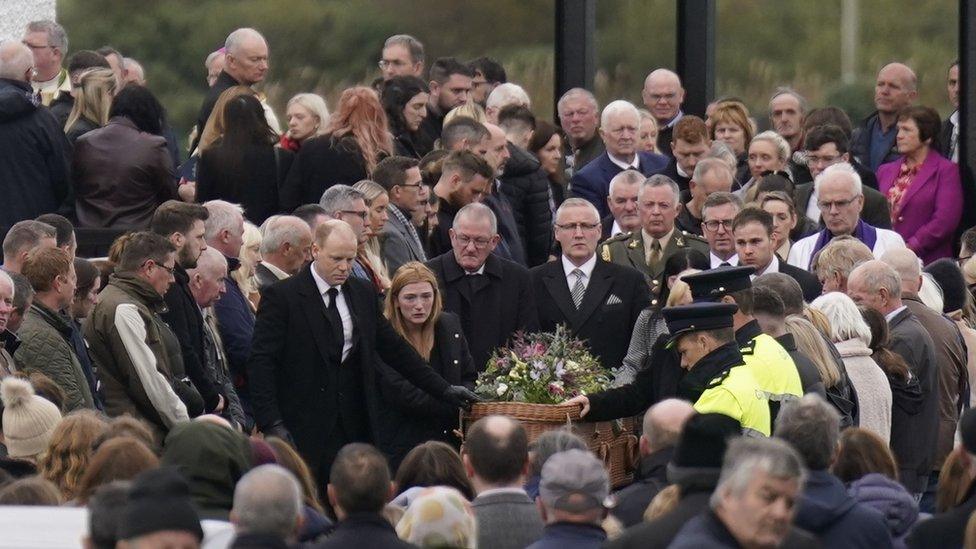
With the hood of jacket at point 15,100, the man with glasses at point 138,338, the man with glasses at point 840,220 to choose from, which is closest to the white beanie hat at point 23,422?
the man with glasses at point 138,338

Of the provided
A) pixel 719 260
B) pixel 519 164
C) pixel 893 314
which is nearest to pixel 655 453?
pixel 893 314

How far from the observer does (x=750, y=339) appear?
10.4m

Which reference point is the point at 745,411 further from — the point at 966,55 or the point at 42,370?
the point at 966,55

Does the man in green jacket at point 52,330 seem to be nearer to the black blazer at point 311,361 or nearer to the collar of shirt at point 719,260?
the black blazer at point 311,361

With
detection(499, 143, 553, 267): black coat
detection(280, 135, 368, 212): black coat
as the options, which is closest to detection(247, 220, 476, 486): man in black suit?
detection(280, 135, 368, 212): black coat

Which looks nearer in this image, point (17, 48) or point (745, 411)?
point (745, 411)

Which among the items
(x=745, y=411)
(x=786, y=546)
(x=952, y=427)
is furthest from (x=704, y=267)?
(x=786, y=546)

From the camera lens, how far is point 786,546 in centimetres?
734

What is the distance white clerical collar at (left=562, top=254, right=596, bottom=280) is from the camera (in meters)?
13.9

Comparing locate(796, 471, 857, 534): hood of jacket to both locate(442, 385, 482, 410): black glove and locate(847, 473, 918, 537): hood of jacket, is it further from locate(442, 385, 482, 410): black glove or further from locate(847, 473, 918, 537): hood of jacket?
locate(442, 385, 482, 410): black glove

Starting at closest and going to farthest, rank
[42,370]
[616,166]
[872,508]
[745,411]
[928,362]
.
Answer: [872,508] < [745,411] < [42,370] < [928,362] < [616,166]

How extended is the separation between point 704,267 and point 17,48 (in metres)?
4.53

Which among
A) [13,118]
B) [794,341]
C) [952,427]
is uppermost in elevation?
[13,118]

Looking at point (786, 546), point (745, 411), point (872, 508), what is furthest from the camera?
point (745, 411)
